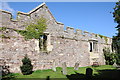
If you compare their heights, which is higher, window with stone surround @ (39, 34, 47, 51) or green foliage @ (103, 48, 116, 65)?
window with stone surround @ (39, 34, 47, 51)

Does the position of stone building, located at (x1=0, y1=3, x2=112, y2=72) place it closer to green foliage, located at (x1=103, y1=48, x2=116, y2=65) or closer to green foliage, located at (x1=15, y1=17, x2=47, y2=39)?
green foliage, located at (x1=15, y1=17, x2=47, y2=39)

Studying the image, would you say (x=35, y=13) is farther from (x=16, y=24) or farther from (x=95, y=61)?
(x=95, y=61)

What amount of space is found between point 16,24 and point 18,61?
3.88 meters

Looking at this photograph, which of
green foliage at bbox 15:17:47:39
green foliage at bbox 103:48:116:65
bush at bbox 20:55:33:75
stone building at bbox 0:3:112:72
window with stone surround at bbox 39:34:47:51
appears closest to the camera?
bush at bbox 20:55:33:75

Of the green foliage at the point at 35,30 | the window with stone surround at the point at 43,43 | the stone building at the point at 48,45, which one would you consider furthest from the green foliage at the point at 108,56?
the green foliage at the point at 35,30

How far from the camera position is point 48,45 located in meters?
14.2

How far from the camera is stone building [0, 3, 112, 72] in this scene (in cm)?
1130

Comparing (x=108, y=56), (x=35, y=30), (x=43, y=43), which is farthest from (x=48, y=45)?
(x=108, y=56)

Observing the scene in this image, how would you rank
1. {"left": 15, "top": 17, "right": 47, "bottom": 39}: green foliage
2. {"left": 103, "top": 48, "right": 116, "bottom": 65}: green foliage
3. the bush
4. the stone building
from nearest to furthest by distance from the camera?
the bush
the stone building
{"left": 15, "top": 17, "right": 47, "bottom": 39}: green foliage
{"left": 103, "top": 48, "right": 116, "bottom": 65}: green foliage

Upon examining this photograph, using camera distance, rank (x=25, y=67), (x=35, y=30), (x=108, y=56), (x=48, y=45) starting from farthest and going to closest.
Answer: (x=108, y=56) → (x=48, y=45) → (x=35, y=30) → (x=25, y=67)

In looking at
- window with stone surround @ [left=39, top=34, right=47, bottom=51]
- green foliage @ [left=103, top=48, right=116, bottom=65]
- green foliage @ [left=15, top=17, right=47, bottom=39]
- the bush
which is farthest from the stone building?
green foliage @ [left=103, top=48, right=116, bottom=65]

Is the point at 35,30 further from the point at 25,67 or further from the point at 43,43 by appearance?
the point at 25,67

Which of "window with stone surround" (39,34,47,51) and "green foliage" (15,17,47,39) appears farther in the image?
"window with stone surround" (39,34,47,51)

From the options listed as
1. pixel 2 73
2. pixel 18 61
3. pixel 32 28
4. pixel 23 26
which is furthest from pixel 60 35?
pixel 2 73
